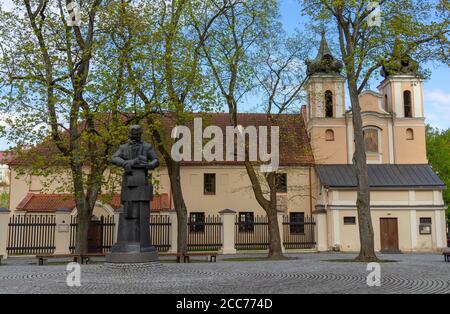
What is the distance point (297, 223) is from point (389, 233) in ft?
19.7

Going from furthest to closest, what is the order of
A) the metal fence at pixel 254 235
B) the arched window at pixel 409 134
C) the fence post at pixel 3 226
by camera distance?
the arched window at pixel 409 134 < the metal fence at pixel 254 235 < the fence post at pixel 3 226

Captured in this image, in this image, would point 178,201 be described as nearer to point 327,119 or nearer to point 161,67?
point 161,67

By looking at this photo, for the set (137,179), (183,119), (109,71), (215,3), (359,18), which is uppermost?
(215,3)

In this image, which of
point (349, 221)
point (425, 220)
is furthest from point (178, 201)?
point (425, 220)

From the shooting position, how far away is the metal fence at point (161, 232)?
26266 mm

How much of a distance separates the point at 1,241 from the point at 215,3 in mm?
15493

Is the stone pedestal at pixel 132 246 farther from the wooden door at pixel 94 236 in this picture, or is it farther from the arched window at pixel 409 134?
the arched window at pixel 409 134

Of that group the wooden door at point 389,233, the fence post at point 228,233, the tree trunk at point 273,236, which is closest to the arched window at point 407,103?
the wooden door at point 389,233

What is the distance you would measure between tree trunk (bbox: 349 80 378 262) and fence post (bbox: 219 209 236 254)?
8.38m

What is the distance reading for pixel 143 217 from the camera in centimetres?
1232

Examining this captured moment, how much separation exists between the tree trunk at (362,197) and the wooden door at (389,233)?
11.6 m

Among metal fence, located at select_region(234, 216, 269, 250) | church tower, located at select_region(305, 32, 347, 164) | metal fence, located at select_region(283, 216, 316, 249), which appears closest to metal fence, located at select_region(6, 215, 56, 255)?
metal fence, located at select_region(234, 216, 269, 250)

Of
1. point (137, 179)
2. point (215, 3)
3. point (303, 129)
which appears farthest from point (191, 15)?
point (303, 129)
